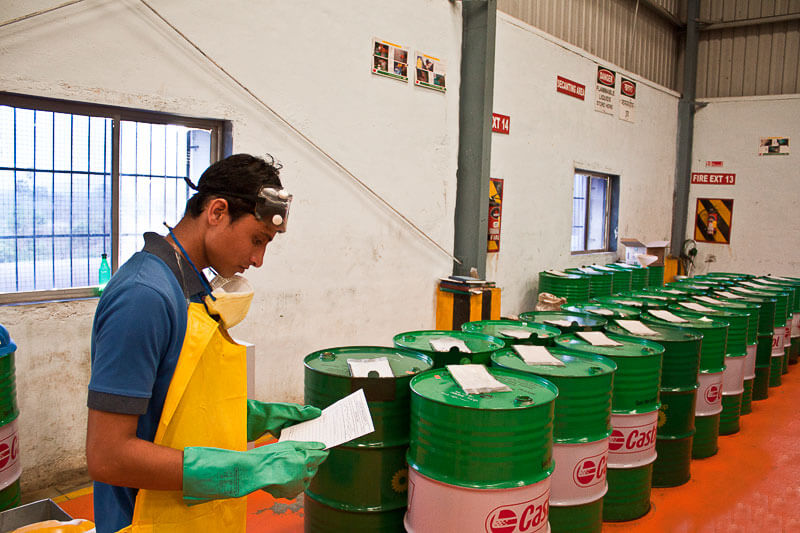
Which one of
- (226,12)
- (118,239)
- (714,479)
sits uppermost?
(226,12)

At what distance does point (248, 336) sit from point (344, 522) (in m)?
1.81

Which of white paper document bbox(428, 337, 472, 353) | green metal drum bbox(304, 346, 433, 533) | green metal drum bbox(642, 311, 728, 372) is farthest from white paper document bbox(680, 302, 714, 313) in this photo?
green metal drum bbox(304, 346, 433, 533)

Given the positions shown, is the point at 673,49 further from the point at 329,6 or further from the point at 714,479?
the point at 714,479

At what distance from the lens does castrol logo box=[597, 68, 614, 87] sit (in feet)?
23.6

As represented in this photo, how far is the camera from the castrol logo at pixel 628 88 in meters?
7.71

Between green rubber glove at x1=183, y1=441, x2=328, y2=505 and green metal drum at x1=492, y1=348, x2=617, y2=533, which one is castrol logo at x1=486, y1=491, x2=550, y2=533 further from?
green rubber glove at x1=183, y1=441, x2=328, y2=505

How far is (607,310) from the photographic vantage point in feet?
12.5

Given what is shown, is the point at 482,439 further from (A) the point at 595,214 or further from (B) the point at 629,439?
(A) the point at 595,214

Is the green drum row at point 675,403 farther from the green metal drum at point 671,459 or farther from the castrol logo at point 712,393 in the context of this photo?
the castrol logo at point 712,393

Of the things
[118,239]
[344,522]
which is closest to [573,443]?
[344,522]

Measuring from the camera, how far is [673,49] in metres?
9.25

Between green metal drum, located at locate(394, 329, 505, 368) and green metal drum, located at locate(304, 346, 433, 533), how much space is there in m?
0.30

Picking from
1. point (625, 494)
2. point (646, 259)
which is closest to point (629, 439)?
point (625, 494)

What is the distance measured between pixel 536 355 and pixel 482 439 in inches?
32.2
